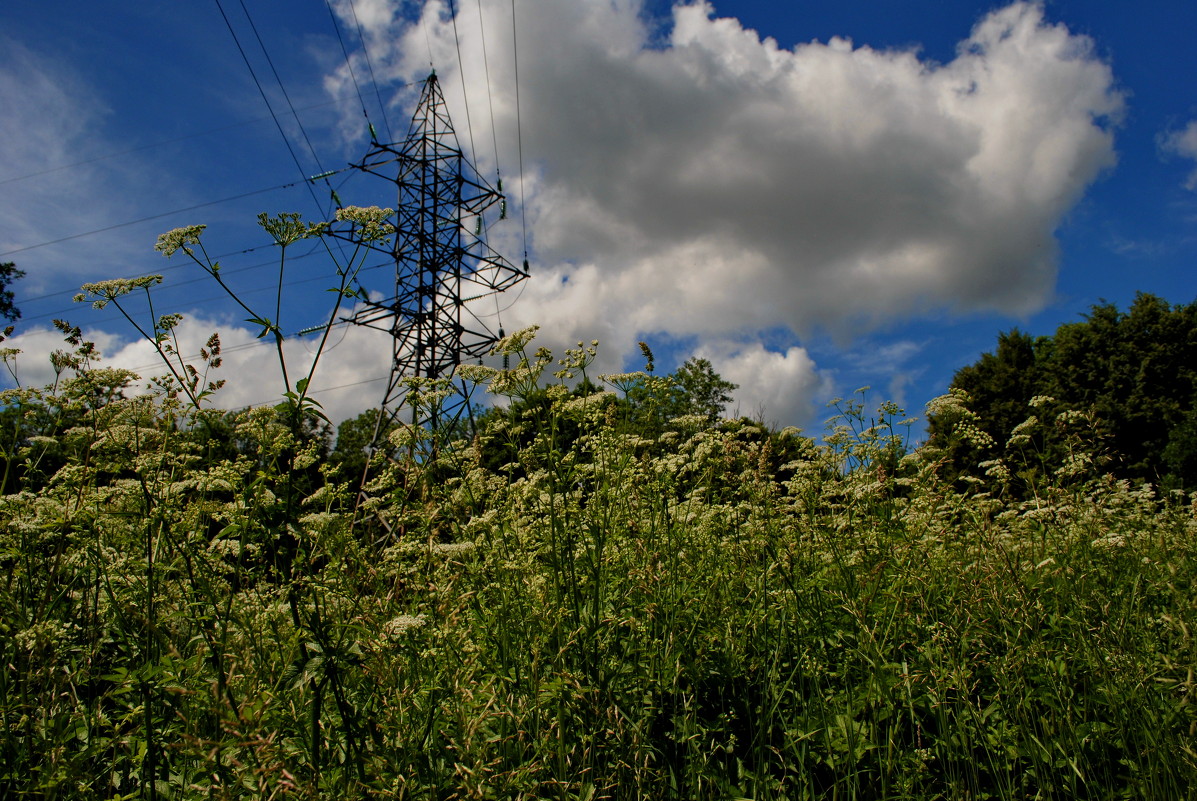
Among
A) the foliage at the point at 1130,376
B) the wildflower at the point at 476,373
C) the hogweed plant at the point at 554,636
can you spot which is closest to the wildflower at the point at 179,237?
the hogweed plant at the point at 554,636

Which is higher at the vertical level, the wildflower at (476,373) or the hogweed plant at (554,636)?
the wildflower at (476,373)

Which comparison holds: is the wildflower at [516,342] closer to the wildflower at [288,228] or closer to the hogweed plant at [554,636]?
the hogweed plant at [554,636]

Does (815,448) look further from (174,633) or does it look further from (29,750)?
(29,750)

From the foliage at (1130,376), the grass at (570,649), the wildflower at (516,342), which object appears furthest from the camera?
the foliage at (1130,376)

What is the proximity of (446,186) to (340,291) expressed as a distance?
693 inches

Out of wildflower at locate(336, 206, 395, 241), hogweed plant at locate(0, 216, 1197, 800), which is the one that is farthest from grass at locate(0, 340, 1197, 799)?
wildflower at locate(336, 206, 395, 241)

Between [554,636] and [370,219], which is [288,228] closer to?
[370,219]

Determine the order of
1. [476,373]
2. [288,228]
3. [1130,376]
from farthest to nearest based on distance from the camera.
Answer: [1130,376] < [476,373] < [288,228]

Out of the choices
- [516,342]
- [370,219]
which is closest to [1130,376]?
[516,342]

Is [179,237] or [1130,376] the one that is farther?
[1130,376]

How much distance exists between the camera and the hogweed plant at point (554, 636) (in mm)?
1988

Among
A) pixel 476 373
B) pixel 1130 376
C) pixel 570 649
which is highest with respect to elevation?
pixel 1130 376

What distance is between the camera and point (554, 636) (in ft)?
8.68

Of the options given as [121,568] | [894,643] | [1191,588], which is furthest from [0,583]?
[1191,588]
